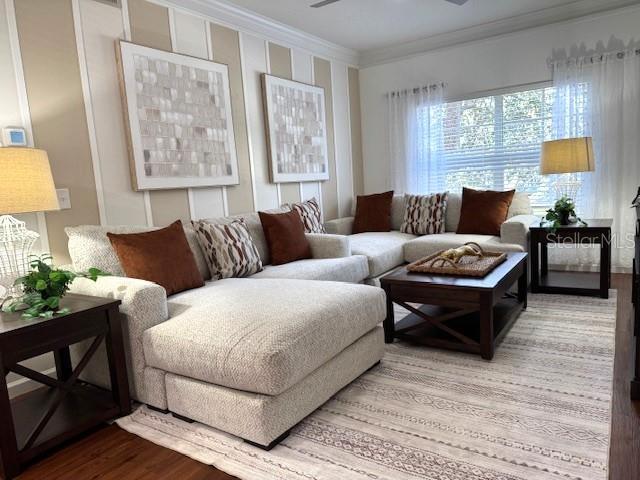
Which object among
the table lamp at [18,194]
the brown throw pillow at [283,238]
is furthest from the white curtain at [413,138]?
the table lamp at [18,194]

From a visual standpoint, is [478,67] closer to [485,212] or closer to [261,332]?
[485,212]

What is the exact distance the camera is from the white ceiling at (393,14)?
392 centimetres

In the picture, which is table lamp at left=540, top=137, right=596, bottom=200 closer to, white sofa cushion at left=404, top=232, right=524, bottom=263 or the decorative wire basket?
white sofa cushion at left=404, top=232, right=524, bottom=263

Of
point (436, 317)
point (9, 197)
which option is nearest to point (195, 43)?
point (9, 197)

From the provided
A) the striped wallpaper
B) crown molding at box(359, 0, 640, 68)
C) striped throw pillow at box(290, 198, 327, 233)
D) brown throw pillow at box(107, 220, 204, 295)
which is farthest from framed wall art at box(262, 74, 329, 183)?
brown throw pillow at box(107, 220, 204, 295)

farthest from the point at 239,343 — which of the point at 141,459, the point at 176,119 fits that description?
the point at 176,119

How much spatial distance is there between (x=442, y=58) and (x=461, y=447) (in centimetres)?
438

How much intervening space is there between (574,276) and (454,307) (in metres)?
2.19

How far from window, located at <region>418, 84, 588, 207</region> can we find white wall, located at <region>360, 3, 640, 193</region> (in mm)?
191

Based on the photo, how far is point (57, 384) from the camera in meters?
2.06

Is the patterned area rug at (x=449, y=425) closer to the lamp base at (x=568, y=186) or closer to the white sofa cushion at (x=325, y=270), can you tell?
the white sofa cushion at (x=325, y=270)

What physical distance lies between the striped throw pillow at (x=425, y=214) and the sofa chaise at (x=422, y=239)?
0.07 m

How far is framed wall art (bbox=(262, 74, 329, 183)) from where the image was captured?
4320 mm

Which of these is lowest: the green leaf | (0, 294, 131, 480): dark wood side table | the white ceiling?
(0, 294, 131, 480): dark wood side table
